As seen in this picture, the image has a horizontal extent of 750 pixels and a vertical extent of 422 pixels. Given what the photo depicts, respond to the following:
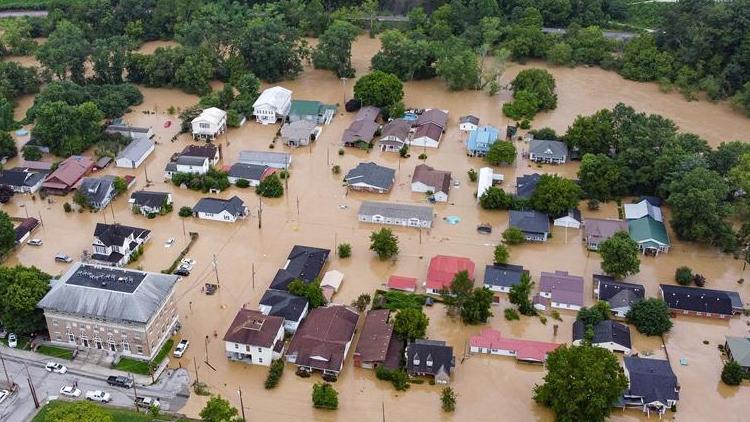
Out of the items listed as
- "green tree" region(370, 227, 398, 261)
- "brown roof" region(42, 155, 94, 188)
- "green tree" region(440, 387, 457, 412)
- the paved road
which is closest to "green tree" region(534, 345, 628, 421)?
"green tree" region(440, 387, 457, 412)

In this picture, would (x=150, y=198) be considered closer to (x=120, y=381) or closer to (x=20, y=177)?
(x=20, y=177)

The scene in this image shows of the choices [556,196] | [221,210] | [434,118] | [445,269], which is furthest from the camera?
[434,118]

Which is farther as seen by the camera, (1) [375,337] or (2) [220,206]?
(2) [220,206]

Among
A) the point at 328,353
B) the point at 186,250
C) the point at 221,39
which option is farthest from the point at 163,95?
the point at 328,353

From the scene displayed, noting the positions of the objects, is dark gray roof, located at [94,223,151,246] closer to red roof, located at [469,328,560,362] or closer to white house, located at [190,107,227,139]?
white house, located at [190,107,227,139]

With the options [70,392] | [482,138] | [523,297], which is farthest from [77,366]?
[482,138]

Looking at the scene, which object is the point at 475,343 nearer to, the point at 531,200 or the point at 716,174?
the point at 531,200
